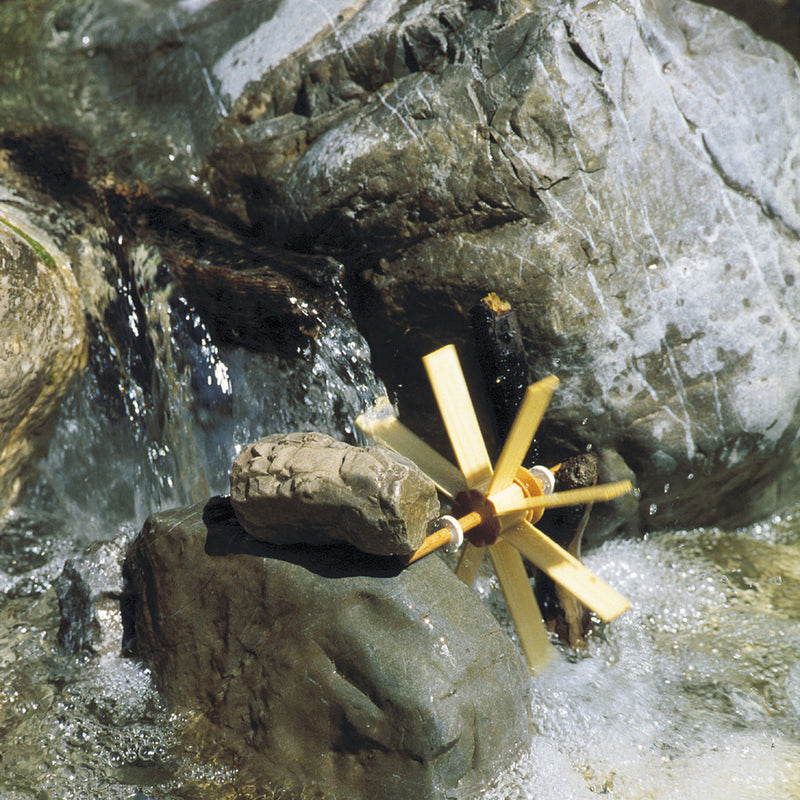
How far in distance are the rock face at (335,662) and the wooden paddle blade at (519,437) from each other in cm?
47

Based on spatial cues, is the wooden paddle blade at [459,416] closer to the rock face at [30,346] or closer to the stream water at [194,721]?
the stream water at [194,721]

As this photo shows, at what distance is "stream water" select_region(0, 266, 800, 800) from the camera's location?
327 centimetres

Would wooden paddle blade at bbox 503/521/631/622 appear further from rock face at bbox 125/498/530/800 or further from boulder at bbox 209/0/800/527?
boulder at bbox 209/0/800/527

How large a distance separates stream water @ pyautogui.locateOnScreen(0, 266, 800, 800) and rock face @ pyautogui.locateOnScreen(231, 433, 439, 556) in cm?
105

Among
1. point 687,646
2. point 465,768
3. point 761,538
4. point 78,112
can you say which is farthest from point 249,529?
point 78,112

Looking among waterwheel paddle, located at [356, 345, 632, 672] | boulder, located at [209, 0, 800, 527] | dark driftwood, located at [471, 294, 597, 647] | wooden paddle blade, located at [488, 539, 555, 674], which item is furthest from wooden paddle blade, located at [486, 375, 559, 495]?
boulder, located at [209, 0, 800, 527]

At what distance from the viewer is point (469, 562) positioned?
144 inches

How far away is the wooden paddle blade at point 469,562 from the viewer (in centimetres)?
360

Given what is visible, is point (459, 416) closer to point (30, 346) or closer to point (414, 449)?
point (414, 449)

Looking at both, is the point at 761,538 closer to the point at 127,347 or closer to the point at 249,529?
the point at 249,529

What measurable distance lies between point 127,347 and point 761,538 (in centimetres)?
453

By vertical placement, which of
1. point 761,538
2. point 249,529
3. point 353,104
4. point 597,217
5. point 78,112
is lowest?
point 761,538

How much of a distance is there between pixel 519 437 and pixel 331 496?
921 millimetres

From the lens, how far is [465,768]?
117 inches
